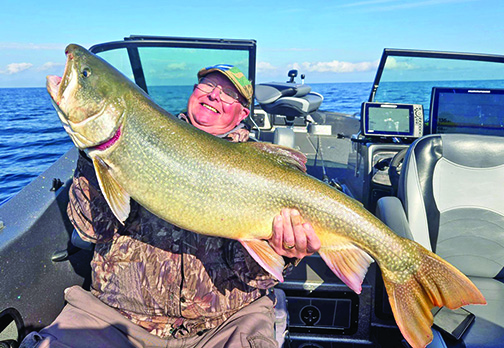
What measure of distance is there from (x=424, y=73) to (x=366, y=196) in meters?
2.47

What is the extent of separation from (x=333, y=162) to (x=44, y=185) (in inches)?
204

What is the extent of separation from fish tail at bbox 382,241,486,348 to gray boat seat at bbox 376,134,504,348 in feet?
3.88

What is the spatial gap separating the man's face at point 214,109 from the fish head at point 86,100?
0.90 metres

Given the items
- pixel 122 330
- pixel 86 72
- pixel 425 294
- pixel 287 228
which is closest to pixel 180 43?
pixel 86 72

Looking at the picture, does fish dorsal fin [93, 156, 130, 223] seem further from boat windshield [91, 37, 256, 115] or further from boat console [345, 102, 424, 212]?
boat console [345, 102, 424, 212]

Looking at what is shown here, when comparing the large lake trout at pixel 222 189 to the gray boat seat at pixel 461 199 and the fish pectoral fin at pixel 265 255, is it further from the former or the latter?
the gray boat seat at pixel 461 199

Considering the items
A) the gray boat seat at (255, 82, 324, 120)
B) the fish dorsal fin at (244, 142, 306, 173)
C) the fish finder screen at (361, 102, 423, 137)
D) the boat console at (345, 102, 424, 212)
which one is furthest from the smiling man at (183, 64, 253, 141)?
the gray boat seat at (255, 82, 324, 120)

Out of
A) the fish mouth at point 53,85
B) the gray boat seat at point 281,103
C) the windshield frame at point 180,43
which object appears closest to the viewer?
the fish mouth at point 53,85

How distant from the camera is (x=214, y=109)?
2.94 meters

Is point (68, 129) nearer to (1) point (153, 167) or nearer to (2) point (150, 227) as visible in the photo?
(1) point (153, 167)

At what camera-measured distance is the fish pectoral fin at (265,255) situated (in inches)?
87.7

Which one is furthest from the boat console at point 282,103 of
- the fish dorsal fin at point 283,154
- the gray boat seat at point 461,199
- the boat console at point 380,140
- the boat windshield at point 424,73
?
the fish dorsal fin at point 283,154

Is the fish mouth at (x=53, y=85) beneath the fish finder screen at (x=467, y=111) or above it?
above

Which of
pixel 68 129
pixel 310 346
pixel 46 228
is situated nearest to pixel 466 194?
pixel 310 346
